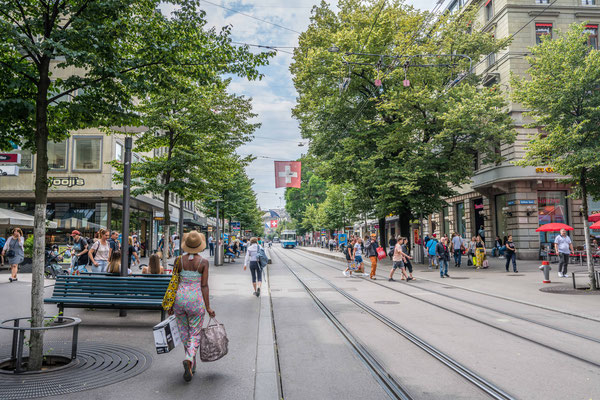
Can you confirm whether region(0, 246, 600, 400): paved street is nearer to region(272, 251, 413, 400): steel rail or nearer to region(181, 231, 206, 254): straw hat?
region(272, 251, 413, 400): steel rail

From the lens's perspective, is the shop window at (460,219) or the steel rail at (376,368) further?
the shop window at (460,219)

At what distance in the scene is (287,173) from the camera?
25.5 m

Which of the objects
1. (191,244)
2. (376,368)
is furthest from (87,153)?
(376,368)

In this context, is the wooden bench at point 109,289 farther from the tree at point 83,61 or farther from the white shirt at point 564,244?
the white shirt at point 564,244

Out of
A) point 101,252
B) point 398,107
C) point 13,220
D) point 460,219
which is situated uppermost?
point 398,107

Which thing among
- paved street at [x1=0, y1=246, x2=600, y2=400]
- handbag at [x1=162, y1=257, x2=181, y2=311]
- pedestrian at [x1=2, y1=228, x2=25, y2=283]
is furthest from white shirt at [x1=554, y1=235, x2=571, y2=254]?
pedestrian at [x1=2, y1=228, x2=25, y2=283]

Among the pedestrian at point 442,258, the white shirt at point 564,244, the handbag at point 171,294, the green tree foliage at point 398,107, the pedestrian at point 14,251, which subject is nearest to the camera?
the handbag at point 171,294

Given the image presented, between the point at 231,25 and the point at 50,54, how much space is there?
9.61ft

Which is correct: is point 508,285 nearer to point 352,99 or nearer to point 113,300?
point 113,300

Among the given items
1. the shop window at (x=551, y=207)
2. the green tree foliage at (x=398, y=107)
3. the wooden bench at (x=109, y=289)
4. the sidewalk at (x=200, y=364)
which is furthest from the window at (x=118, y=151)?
the shop window at (x=551, y=207)

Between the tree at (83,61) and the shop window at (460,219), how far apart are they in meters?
31.5

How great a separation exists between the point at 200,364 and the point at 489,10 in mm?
32832

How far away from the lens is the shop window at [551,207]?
28136 mm

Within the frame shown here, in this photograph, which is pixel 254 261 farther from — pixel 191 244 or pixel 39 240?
pixel 39 240
